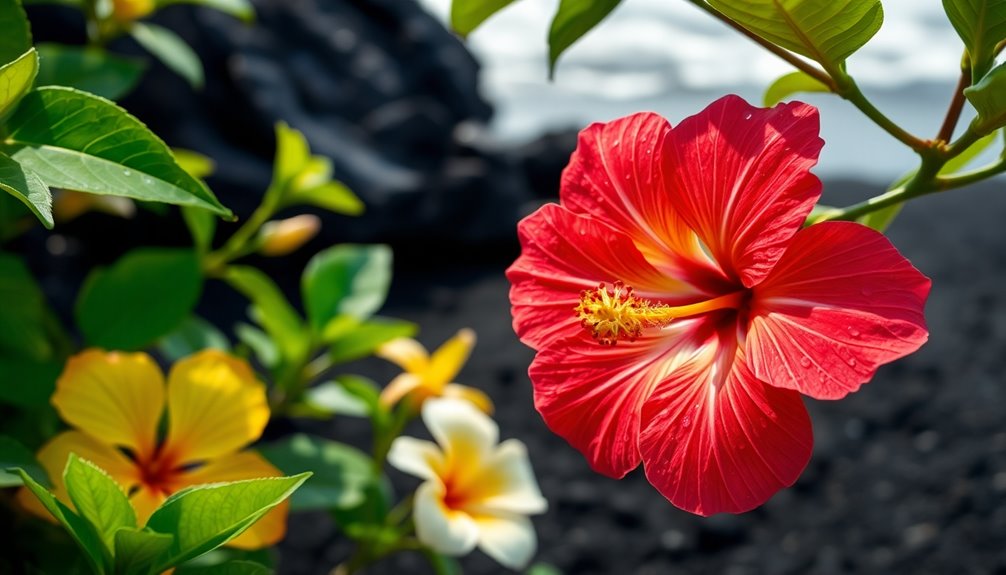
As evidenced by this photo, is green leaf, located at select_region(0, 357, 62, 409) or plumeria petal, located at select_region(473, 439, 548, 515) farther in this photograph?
plumeria petal, located at select_region(473, 439, 548, 515)

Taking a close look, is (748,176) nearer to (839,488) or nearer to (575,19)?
(575,19)

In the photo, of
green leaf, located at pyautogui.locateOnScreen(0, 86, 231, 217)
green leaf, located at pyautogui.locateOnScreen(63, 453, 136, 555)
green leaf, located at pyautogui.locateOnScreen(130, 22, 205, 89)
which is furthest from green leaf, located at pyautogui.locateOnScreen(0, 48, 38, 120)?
green leaf, located at pyautogui.locateOnScreen(130, 22, 205, 89)

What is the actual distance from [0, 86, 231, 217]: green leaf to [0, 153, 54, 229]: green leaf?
0.09ft

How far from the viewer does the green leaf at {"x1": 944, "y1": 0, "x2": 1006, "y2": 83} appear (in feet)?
1.40

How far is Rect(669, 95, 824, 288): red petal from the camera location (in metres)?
0.43

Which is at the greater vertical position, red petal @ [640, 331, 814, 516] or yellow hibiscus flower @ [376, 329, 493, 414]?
red petal @ [640, 331, 814, 516]

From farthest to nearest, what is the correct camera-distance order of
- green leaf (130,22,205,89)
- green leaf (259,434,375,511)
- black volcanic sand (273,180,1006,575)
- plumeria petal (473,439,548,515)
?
black volcanic sand (273,180,1006,575) → green leaf (130,22,205,89) → plumeria petal (473,439,548,515) → green leaf (259,434,375,511)

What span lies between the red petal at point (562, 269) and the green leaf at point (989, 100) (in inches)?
6.7

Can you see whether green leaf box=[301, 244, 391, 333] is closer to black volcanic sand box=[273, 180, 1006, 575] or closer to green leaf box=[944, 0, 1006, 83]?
green leaf box=[944, 0, 1006, 83]

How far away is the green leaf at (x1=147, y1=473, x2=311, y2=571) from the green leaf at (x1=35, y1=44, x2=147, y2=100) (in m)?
0.44

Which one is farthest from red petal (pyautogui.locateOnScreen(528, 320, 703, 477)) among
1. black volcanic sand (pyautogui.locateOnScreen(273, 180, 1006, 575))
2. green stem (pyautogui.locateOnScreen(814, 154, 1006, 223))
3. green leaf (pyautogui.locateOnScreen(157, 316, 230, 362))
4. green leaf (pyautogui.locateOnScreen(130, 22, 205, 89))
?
black volcanic sand (pyautogui.locateOnScreen(273, 180, 1006, 575))

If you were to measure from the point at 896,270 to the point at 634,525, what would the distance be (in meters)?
1.50

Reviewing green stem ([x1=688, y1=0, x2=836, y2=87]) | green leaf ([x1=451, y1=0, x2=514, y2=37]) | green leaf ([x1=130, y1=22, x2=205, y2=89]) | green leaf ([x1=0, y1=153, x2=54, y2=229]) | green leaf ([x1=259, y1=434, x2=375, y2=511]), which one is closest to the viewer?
green leaf ([x1=0, y1=153, x2=54, y2=229])

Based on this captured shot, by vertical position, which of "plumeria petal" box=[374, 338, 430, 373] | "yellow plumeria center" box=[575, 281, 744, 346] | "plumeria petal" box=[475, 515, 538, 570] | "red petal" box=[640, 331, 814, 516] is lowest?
"plumeria petal" box=[475, 515, 538, 570]
